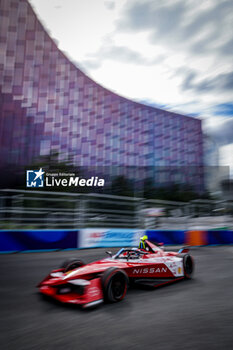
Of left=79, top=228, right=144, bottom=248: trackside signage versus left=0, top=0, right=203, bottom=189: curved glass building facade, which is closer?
left=79, top=228, right=144, bottom=248: trackside signage

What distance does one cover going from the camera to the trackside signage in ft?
37.5

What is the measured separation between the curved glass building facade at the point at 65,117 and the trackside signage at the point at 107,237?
68.9ft

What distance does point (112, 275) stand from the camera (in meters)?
4.59

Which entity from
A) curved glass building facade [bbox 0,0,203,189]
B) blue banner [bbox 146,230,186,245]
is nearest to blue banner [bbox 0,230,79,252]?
blue banner [bbox 146,230,186,245]

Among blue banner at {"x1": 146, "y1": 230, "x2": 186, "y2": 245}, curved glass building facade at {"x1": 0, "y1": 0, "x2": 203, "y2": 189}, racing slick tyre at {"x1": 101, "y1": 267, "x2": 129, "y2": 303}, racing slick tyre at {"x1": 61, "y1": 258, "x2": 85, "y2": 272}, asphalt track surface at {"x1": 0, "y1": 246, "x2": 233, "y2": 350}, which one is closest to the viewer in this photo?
asphalt track surface at {"x1": 0, "y1": 246, "x2": 233, "y2": 350}

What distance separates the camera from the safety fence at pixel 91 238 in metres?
9.71

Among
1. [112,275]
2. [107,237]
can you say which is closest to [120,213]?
[107,237]

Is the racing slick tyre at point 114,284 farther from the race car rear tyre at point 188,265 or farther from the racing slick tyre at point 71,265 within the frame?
the race car rear tyre at point 188,265

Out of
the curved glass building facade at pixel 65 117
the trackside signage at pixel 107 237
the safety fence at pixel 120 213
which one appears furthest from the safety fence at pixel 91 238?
the curved glass building facade at pixel 65 117

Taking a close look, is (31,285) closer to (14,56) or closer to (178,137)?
(14,56)

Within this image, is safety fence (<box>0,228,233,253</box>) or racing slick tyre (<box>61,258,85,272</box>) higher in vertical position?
racing slick tyre (<box>61,258,85,272</box>)

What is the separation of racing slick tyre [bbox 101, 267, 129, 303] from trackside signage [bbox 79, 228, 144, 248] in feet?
21.7

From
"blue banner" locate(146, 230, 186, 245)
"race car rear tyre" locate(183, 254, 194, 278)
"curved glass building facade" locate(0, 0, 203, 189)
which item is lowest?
"blue banner" locate(146, 230, 186, 245)

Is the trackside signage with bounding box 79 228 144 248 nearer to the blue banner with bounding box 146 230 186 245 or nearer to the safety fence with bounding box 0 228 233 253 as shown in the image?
the safety fence with bounding box 0 228 233 253
